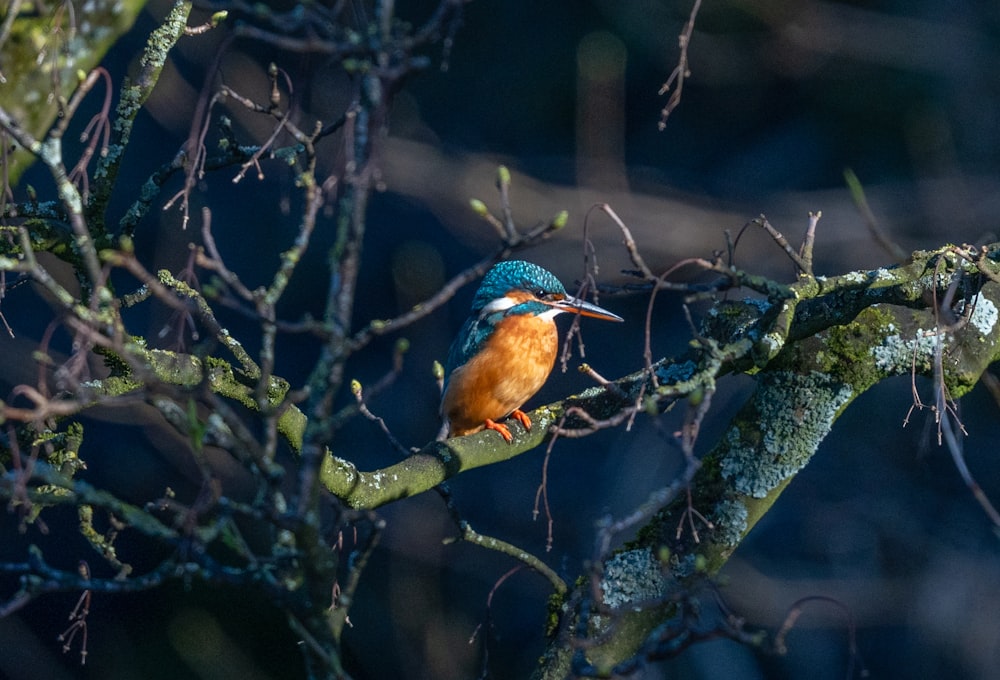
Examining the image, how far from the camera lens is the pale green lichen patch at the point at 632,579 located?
6.97ft

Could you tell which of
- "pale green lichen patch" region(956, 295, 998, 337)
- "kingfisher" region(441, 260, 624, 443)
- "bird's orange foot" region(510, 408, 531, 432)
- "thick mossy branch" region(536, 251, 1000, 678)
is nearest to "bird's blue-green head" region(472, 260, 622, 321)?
"kingfisher" region(441, 260, 624, 443)

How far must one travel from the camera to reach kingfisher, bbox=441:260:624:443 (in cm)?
319

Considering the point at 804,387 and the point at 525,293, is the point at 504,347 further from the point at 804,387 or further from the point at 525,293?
the point at 804,387

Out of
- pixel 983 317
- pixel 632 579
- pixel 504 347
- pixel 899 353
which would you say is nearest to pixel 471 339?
pixel 504 347

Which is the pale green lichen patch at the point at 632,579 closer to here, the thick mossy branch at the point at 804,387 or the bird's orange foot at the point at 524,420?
the thick mossy branch at the point at 804,387

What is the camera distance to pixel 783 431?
2143 mm

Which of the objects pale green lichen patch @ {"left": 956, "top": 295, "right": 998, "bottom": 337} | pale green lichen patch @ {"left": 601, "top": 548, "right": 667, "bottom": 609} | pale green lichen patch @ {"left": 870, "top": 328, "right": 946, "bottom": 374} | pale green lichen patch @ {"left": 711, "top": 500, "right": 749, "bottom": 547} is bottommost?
pale green lichen patch @ {"left": 601, "top": 548, "right": 667, "bottom": 609}

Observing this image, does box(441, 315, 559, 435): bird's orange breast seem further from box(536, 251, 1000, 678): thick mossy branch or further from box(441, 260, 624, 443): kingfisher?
box(536, 251, 1000, 678): thick mossy branch

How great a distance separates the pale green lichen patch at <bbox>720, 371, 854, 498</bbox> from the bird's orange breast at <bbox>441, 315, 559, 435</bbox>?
1108 mm

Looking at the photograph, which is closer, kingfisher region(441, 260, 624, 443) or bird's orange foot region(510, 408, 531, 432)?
bird's orange foot region(510, 408, 531, 432)

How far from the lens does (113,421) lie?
17.6 feet

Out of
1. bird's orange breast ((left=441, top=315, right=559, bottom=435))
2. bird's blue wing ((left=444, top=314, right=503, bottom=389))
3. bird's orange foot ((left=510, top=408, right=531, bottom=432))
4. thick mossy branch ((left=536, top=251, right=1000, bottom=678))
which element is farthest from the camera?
bird's blue wing ((left=444, top=314, right=503, bottom=389))

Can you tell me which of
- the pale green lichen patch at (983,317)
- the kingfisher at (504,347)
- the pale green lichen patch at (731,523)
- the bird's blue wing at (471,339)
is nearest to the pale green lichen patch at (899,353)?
the pale green lichen patch at (983,317)

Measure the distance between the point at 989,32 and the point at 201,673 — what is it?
203 inches
